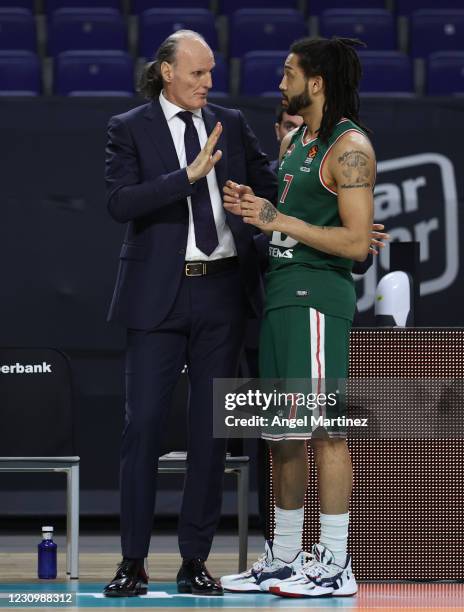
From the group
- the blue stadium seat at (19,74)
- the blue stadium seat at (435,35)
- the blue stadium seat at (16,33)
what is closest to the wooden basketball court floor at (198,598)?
the blue stadium seat at (19,74)

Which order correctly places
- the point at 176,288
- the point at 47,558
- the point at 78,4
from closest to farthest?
the point at 176,288, the point at 47,558, the point at 78,4

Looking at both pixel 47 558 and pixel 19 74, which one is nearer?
pixel 47 558

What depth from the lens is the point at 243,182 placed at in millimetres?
4219

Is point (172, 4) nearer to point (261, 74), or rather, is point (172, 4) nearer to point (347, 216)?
point (261, 74)

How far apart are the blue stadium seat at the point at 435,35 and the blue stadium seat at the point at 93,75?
71.7 inches

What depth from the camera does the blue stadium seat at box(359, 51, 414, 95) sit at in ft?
23.6

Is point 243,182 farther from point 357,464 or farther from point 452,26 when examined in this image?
point 452,26

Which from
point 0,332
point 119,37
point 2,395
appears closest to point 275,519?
point 2,395

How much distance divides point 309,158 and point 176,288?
58cm

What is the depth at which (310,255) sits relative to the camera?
159 inches

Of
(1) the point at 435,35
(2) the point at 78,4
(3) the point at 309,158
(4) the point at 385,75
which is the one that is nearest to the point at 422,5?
(1) the point at 435,35

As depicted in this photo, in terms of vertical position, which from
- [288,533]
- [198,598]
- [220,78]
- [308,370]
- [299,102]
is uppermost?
[220,78]

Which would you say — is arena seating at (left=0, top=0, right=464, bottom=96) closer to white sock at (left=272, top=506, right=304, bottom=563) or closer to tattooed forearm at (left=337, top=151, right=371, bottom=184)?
tattooed forearm at (left=337, top=151, right=371, bottom=184)

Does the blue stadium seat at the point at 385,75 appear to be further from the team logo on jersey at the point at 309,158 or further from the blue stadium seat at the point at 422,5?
the team logo on jersey at the point at 309,158
